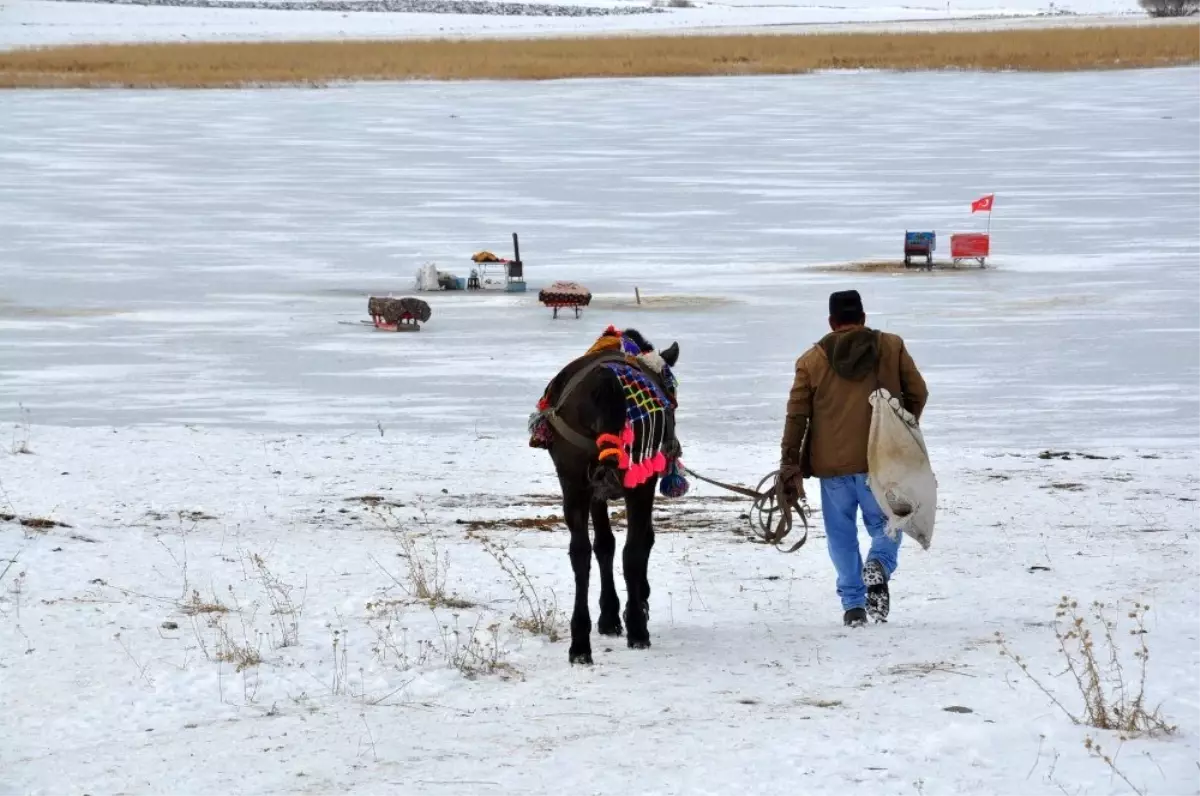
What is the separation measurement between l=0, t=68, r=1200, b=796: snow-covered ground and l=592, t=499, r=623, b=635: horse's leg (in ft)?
0.93

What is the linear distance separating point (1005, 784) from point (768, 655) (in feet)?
6.87

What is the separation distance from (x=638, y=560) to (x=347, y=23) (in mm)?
Result: 111816

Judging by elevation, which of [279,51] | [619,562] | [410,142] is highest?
[279,51]

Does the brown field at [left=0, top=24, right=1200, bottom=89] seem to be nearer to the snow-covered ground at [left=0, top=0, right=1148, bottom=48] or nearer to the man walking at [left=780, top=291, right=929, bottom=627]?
the snow-covered ground at [left=0, top=0, right=1148, bottom=48]

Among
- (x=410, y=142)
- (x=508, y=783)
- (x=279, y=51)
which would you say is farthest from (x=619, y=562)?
(x=279, y=51)

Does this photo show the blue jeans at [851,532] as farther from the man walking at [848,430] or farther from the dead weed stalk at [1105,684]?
the dead weed stalk at [1105,684]

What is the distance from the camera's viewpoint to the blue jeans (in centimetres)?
817

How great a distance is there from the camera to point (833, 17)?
135 meters

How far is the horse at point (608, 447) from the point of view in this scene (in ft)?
24.8

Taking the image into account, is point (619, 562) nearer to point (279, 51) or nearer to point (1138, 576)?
point (1138, 576)

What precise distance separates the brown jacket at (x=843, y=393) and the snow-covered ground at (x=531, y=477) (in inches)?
32.3

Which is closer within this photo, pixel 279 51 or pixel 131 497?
pixel 131 497

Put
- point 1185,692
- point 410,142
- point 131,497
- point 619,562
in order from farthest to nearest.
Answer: point 410,142 → point 131,497 → point 619,562 → point 1185,692

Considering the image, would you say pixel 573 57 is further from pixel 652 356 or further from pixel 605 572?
pixel 605 572
